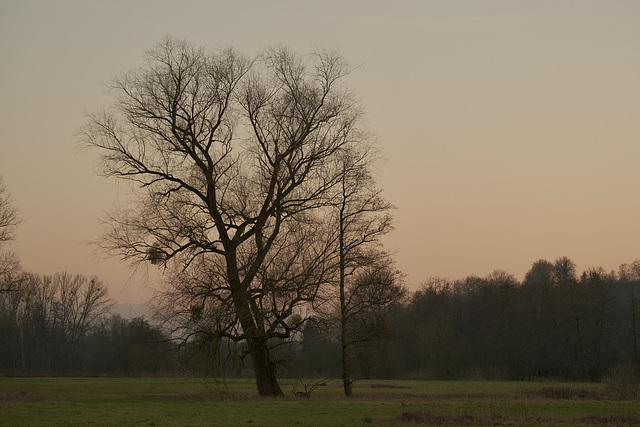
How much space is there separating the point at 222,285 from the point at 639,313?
207 ft

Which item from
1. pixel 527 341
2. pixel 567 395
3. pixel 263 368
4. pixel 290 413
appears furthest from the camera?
pixel 527 341

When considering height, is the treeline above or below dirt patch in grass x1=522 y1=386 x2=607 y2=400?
above

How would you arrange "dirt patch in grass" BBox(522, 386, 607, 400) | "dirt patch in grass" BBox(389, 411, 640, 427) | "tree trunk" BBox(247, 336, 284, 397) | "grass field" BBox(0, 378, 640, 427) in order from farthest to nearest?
"dirt patch in grass" BBox(522, 386, 607, 400) → "tree trunk" BBox(247, 336, 284, 397) → "grass field" BBox(0, 378, 640, 427) → "dirt patch in grass" BBox(389, 411, 640, 427)

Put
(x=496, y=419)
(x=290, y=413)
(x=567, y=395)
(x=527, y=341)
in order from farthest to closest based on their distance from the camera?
(x=527, y=341), (x=567, y=395), (x=290, y=413), (x=496, y=419)

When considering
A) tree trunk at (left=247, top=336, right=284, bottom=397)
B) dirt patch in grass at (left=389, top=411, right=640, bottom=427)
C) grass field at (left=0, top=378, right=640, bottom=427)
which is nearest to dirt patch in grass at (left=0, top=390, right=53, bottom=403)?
grass field at (left=0, top=378, right=640, bottom=427)

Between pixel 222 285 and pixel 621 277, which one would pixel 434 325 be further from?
pixel 621 277

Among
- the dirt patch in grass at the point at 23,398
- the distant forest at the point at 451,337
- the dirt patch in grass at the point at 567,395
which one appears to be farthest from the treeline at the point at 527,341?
the dirt patch in grass at the point at 23,398

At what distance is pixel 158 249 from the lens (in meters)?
29.7

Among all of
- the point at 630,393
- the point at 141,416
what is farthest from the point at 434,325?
the point at 141,416

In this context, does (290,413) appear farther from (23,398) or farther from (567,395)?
(567,395)

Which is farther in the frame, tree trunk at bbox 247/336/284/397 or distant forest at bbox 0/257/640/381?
distant forest at bbox 0/257/640/381

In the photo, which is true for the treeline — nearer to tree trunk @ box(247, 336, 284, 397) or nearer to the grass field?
tree trunk @ box(247, 336, 284, 397)

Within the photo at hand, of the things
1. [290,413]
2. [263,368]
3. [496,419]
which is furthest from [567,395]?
[290,413]

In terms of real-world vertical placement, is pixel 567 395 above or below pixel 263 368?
below
